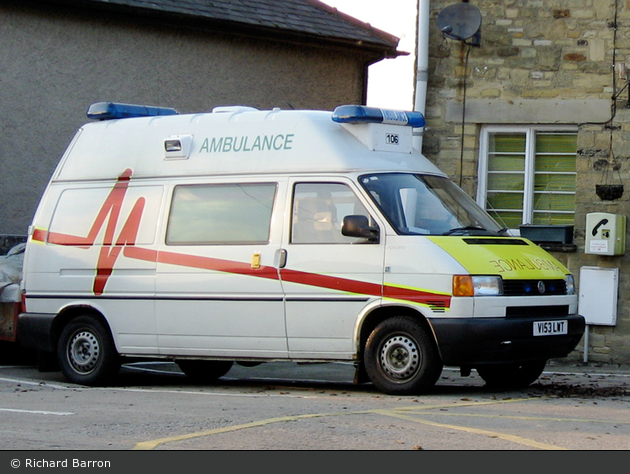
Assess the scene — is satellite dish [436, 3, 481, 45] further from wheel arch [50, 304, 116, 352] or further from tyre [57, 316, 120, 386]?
tyre [57, 316, 120, 386]

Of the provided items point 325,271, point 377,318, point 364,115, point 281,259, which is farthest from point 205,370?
point 364,115

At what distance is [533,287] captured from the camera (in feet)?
30.6

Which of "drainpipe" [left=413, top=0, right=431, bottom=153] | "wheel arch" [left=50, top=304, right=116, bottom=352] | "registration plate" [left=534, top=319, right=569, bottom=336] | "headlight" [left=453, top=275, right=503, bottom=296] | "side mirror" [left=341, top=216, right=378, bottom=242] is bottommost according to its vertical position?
"wheel arch" [left=50, top=304, right=116, bottom=352]

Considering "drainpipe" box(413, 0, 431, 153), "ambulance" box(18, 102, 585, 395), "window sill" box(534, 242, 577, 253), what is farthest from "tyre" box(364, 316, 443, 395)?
"drainpipe" box(413, 0, 431, 153)

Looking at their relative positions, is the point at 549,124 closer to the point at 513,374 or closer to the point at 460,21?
the point at 460,21

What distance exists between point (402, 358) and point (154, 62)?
10496 mm

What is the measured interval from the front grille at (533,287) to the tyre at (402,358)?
75 cm

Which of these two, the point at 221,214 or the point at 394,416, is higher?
the point at 221,214

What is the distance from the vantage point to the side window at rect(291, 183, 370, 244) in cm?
964

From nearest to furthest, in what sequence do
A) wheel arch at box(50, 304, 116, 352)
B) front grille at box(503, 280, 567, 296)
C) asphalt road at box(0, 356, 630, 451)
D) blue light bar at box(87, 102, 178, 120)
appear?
1. asphalt road at box(0, 356, 630, 451)
2. front grille at box(503, 280, 567, 296)
3. wheel arch at box(50, 304, 116, 352)
4. blue light bar at box(87, 102, 178, 120)

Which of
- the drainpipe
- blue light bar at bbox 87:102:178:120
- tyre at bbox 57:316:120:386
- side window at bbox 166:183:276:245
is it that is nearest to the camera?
side window at bbox 166:183:276:245

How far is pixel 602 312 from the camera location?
539 inches

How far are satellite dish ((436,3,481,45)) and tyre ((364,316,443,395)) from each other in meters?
5.75

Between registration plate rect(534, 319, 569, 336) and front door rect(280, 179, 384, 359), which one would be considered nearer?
registration plate rect(534, 319, 569, 336)
